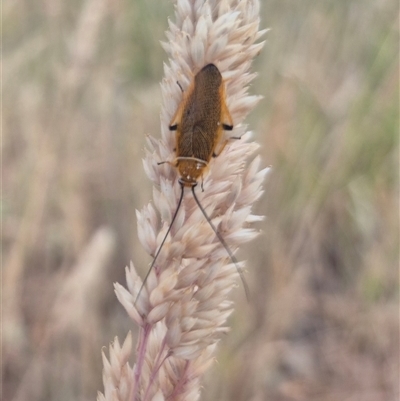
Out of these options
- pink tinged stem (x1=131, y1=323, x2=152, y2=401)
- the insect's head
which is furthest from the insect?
pink tinged stem (x1=131, y1=323, x2=152, y2=401)

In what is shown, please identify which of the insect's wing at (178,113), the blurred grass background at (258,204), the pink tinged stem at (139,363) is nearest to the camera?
the pink tinged stem at (139,363)

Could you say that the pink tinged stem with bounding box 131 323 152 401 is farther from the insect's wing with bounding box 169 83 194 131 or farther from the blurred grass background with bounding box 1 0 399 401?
the blurred grass background with bounding box 1 0 399 401

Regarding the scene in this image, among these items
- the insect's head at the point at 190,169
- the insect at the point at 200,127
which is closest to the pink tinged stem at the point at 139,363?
the insect at the point at 200,127

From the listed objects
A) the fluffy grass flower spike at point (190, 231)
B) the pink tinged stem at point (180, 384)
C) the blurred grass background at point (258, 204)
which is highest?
the blurred grass background at point (258, 204)

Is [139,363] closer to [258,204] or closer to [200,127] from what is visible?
[200,127]

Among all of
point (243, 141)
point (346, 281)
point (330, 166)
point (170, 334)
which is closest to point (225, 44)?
point (243, 141)

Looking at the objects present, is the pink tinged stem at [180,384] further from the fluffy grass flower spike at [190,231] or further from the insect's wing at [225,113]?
the insect's wing at [225,113]
